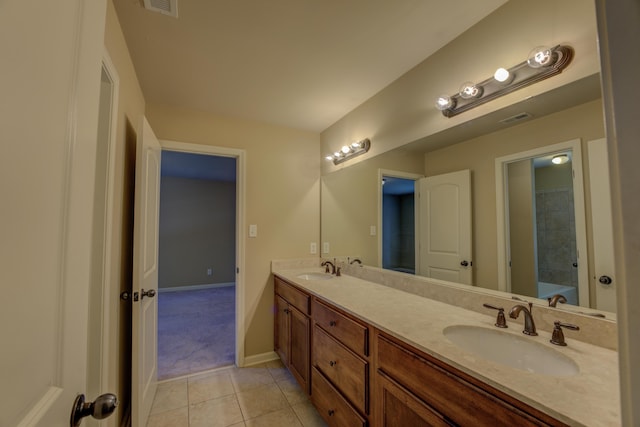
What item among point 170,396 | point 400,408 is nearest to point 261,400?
point 170,396

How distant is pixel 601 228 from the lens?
104 cm

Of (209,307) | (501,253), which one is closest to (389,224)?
(501,253)

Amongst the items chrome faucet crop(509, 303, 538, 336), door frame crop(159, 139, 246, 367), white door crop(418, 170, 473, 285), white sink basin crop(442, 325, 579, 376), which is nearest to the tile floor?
door frame crop(159, 139, 246, 367)

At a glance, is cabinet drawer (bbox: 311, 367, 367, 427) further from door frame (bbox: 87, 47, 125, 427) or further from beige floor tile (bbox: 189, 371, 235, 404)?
door frame (bbox: 87, 47, 125, 427)

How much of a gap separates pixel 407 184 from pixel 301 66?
3.61 feet

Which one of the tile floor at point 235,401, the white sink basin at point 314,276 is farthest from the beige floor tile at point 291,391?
the white sink basin at point 314,276

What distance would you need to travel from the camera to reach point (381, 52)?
1675 millimetres

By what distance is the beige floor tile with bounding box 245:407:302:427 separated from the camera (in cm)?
178

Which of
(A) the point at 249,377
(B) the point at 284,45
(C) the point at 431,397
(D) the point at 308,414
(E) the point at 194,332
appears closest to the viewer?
(C) the point at 431,397

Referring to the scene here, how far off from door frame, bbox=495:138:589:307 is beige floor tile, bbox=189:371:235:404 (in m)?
2.12

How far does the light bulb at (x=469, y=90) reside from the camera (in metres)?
1.38

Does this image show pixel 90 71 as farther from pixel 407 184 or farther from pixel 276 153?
pixel 276 153

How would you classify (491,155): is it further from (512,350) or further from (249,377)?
(249,377)

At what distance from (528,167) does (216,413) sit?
243 centimetres
